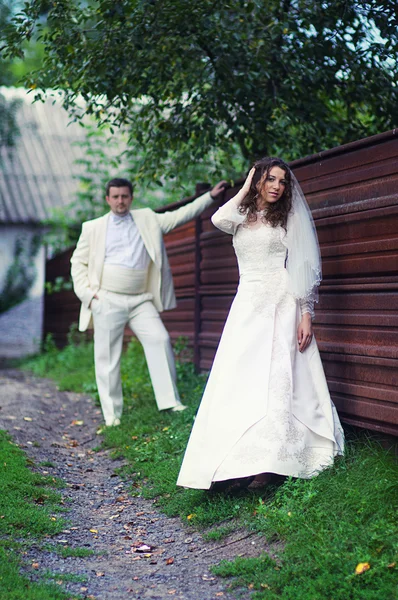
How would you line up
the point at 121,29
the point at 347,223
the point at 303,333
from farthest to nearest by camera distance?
the point at 121,29 → the point at 347,223 → the point at 303,333

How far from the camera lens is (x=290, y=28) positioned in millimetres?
6633

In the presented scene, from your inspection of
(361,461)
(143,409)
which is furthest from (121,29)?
(361,461)

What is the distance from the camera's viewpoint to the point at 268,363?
15.4ft

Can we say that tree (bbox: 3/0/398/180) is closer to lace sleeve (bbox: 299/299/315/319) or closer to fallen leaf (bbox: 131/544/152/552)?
lace sleeve (bbox: 299/299/315/319)

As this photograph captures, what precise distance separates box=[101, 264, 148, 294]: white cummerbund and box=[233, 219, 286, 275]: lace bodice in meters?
2.52

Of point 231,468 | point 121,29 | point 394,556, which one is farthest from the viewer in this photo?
point 121,29

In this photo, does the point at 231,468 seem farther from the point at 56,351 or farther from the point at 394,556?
the point at 56,351

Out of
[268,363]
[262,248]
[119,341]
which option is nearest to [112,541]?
[268,363]

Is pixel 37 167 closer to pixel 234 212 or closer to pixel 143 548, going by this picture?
pixel 234 212

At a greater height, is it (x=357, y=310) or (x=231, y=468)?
(x=357, y=310)

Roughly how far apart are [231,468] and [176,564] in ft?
2.04

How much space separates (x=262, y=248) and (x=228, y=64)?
95.7 inches

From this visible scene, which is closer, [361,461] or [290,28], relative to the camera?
[361,461]

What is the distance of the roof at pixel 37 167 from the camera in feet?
66.4
